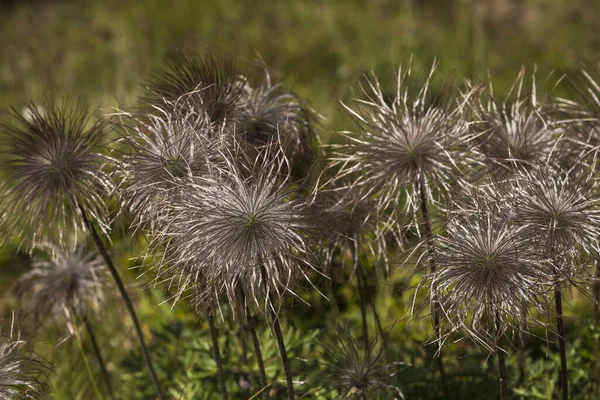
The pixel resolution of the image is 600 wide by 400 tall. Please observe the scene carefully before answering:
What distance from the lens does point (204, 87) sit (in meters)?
2.72

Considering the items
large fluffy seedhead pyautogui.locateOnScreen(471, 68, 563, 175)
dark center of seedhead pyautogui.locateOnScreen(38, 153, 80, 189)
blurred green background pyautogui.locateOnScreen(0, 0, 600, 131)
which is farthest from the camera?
blurred green background pyautogui.locateOnScreen(0, 0, 600, 131)

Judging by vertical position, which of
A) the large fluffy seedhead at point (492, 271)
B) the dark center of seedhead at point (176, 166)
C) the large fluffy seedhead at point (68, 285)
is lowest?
the large fluffy seedhead at point (492, 271)

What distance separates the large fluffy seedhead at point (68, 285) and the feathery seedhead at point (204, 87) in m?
0.96

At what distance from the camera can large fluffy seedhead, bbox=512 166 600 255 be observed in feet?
7.54

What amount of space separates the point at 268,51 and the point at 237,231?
20.9ft

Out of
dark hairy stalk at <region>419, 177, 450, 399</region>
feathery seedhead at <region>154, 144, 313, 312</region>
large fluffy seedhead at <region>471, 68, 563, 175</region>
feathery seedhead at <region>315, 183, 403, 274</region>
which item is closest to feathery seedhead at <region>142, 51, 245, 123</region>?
feathery seedhead at <region>154, 144, 313, 312</region>

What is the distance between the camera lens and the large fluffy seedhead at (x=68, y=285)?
331 cm

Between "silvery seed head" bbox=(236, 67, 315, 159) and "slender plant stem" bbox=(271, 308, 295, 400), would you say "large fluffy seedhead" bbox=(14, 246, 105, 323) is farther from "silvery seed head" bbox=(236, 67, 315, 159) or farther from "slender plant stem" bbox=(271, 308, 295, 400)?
"slender plant stem" bbox=(271, 308, 295, 400)

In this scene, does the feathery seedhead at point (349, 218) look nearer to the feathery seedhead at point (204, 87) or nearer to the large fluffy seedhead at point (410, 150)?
the large fluffy seedhead at point (410, 150)

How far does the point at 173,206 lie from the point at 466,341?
231cm

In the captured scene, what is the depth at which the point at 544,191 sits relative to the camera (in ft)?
7.79

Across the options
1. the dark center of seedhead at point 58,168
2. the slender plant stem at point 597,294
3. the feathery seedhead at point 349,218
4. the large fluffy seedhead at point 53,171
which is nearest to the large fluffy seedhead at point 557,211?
the slender plant stem at point 597,294

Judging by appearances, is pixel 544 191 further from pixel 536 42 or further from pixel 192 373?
pixel 536 42

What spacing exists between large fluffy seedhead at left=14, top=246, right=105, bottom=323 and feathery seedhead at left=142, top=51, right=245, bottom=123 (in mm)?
960
